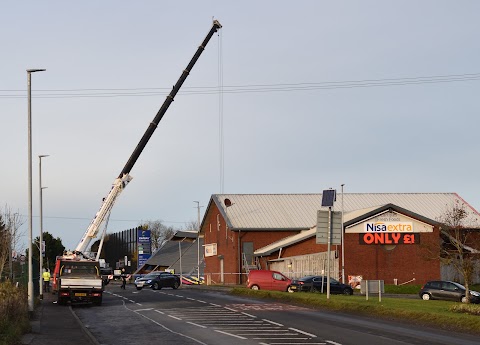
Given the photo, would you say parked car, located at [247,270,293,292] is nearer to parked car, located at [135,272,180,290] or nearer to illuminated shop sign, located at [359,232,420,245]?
illuminated shop sign, located at [359,232,420,245]

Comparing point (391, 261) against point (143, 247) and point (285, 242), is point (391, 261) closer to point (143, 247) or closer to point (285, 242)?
point (285, 242)

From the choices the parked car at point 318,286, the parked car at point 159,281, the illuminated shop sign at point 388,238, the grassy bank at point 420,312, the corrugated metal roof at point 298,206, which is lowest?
the parked car at point 159,281

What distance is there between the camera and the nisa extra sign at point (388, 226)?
197 feet

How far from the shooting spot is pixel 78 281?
123 ft

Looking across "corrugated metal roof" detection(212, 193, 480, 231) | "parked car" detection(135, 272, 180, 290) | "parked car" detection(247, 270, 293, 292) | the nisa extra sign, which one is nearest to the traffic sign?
"parked car" detection(247, 270, 293, 292)

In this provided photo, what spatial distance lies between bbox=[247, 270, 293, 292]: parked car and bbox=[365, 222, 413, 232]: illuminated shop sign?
32.9 ft

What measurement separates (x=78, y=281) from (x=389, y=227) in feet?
100

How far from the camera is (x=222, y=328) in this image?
24016mm

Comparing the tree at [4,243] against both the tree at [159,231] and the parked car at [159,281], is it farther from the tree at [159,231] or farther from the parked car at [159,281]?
the tree at [159,231]

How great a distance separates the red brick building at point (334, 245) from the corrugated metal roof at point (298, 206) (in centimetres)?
10

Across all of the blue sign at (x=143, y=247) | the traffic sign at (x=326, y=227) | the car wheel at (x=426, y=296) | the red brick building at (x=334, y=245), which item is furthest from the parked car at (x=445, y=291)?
the blue sign at (x=143, y=247)

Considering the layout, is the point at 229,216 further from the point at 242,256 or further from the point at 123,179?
Result: the point at 123,179

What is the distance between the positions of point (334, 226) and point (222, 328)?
1498 centimetres

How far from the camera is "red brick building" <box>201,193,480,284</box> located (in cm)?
5994
